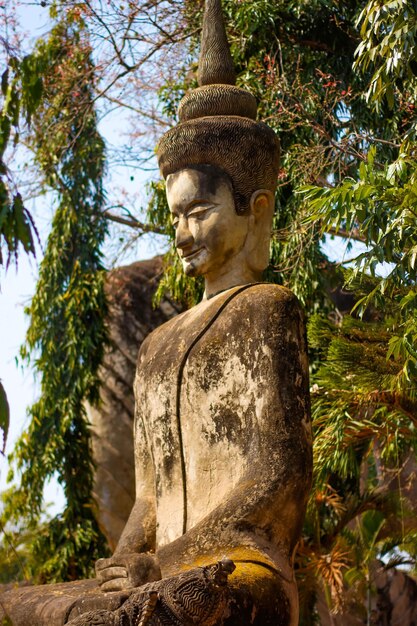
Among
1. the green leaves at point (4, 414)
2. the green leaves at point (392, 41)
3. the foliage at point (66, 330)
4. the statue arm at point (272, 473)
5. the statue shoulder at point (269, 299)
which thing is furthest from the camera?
the foliage at point (66, 330)

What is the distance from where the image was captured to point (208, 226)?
234 inches

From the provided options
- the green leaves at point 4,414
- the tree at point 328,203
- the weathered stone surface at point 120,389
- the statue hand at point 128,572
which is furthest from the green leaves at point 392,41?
the weathered stone surface at point 120,389

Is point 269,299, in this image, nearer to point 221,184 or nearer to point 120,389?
point 221,184

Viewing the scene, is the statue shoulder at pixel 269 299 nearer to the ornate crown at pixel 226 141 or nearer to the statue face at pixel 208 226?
the statue face at pixel 208 226

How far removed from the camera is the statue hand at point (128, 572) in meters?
4.87

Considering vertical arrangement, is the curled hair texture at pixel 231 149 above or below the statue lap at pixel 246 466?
above

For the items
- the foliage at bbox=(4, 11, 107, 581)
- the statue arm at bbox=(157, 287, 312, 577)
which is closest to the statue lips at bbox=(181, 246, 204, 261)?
the statue arm at bbox=(157, 287, 312, 577)

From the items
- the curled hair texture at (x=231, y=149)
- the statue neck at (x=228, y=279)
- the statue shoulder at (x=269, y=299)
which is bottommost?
the statue shoulder at (x=269, y=299)

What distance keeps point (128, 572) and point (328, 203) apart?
2.35 m

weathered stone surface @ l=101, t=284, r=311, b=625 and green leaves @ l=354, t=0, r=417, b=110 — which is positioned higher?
green leaves @ l=354, t=0, r=417, b=110

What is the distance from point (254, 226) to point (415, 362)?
1176 millimetres

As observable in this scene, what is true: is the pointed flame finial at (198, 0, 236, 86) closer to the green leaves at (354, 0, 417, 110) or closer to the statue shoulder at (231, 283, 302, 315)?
the green leaves at (354, 0, 417, 110)

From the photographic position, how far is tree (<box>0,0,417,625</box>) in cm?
666

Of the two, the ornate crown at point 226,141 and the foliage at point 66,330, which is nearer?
the ornate crown at point 226,141
